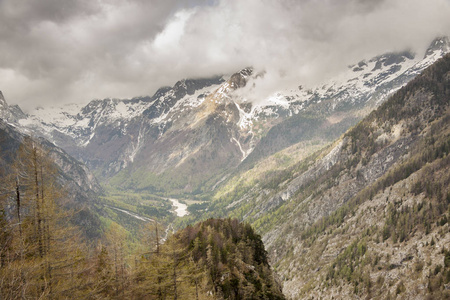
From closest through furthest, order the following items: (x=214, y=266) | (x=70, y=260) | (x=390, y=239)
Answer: (x=70, y=260) → (x=214, y=266) → (x=390, y=239)

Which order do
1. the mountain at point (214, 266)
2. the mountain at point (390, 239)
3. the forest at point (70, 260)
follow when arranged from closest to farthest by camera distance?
the forest at point (70, 260), the mountain at point (214, 266), the mountain at point (390, 239)

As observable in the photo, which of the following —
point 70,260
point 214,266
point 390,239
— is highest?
point 70,260

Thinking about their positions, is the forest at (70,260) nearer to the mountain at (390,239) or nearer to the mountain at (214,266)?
the mountain at (214,266)

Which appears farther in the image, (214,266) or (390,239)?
(390,239)

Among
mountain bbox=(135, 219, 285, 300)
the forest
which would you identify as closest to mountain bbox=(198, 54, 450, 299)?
mountain bbox=(135, 219, 285, 300)

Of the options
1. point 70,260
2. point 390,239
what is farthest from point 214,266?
point 390,239

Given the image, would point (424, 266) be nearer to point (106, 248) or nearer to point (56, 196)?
point (106, 248)

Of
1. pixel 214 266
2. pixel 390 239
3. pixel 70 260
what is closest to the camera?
pixel 70 260

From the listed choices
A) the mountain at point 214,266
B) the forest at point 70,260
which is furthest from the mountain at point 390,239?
the forest at point 70,260

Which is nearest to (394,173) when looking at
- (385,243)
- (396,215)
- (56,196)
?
(396,215)

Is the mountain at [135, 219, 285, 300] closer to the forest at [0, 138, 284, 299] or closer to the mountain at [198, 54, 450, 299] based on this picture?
the forest at [0, 138, 284, 299]

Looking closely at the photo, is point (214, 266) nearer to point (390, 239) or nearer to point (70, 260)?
point (70, 260)

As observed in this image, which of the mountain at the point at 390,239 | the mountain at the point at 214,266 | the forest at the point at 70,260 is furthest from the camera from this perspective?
the mountain at the point at 390,239

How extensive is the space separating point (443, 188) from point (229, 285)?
130635 millimetres
